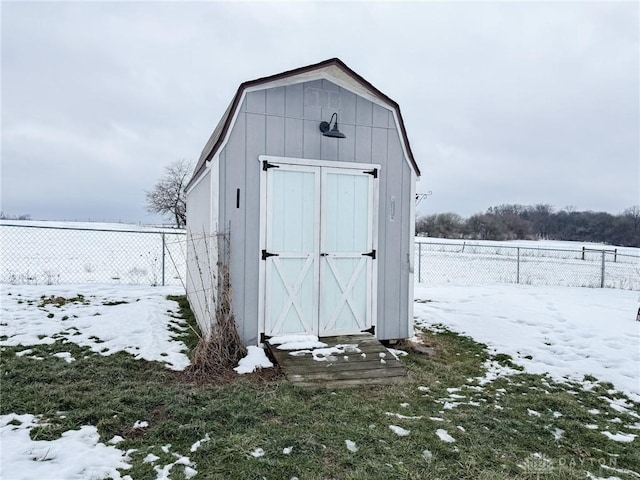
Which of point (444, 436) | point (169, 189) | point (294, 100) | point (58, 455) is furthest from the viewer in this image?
point (169, 189)

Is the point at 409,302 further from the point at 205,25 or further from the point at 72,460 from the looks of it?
the point at 205,25

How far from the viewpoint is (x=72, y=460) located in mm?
2412

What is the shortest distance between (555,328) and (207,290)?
5.40m

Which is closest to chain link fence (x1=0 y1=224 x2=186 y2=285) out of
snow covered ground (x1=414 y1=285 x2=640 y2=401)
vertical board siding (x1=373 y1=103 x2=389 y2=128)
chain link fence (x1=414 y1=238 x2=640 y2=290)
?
vertical board siding (x1=373 y1=103 x2=389 y2=128)

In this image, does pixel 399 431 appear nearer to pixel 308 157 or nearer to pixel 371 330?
pixel 371 330

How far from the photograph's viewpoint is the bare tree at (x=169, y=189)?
31.3 m

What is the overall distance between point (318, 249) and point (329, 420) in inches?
92.9

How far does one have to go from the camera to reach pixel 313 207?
5.05 meters

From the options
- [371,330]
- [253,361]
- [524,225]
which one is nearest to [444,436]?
[253,361]

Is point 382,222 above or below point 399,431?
above

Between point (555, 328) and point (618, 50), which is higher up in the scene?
point (618, 50)

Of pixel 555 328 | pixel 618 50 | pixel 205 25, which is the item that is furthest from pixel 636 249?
pixel 205 25

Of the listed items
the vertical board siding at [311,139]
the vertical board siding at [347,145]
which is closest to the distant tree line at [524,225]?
the vertical board siding at [347,145]

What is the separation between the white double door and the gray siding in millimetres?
189
